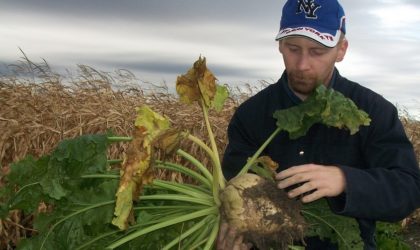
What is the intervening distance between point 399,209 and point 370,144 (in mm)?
387

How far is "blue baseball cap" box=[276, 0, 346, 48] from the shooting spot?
3.02 m

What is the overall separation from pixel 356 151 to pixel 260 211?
0.74 meters

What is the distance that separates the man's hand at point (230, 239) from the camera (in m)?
2.71

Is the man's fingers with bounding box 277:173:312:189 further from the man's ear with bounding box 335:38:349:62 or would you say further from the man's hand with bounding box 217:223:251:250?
the man's ear with bounding box 335:38:349:62

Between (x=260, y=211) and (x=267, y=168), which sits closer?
(x=260, y=211)

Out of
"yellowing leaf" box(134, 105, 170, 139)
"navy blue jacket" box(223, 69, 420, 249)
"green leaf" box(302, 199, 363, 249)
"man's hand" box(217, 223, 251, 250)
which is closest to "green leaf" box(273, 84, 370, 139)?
"navy blue jacket" box(223, 69, 420, 249)

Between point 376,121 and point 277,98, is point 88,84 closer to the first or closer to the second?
point 277,98

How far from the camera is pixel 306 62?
2961mm

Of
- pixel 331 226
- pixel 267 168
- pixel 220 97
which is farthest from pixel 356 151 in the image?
pixel 220 97

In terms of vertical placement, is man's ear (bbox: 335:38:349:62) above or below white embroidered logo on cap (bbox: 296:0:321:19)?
below

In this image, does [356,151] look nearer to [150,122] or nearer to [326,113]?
[326,113]

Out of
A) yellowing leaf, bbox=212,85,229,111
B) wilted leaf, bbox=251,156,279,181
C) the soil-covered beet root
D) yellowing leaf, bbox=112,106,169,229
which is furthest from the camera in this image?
yellowing leaf, bbox=212,85,229,111

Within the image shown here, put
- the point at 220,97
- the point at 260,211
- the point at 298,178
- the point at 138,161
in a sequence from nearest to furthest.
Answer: the point at 138,161, the point at 298,178, the point at 260,211, the point at 220,97

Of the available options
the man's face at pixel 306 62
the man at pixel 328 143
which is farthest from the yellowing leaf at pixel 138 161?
the man's face at pixel 306 62
